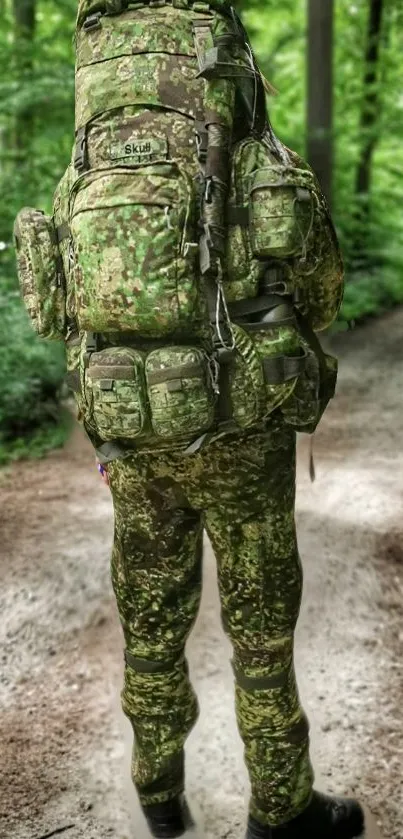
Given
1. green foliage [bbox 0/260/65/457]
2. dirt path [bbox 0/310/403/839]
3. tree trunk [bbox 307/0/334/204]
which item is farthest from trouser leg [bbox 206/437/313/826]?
tree trunk [bbox 307/0/334/204]

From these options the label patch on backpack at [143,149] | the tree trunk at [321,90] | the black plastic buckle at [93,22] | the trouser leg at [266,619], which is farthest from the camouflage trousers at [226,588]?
the tree trunk at [321,90]

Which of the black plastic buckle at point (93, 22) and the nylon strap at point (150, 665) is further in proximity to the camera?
the nylon strap at point (150, 665)

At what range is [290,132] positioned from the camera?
12742 mm

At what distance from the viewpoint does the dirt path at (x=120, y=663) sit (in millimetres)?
2920

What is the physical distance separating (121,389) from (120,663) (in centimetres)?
224

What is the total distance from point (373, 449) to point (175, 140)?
16.7 ft

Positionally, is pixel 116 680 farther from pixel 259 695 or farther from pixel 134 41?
pixel 134 41

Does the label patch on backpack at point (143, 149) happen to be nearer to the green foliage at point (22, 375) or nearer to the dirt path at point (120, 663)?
the dirt path at point (120, 663)

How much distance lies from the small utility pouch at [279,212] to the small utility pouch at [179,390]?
1.12 ft

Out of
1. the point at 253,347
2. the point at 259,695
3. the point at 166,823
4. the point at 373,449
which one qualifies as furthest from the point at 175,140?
the point at 373,449

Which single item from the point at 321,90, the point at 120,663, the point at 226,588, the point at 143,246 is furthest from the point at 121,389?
the point at 321,90

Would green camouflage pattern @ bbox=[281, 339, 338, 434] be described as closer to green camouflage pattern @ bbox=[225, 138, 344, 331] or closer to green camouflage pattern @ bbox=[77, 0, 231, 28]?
green camouflage pattern @ bbox=[225, 138, 344, 331]

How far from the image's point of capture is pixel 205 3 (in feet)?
6.84

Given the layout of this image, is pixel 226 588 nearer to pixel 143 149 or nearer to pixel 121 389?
pixel 121 389
